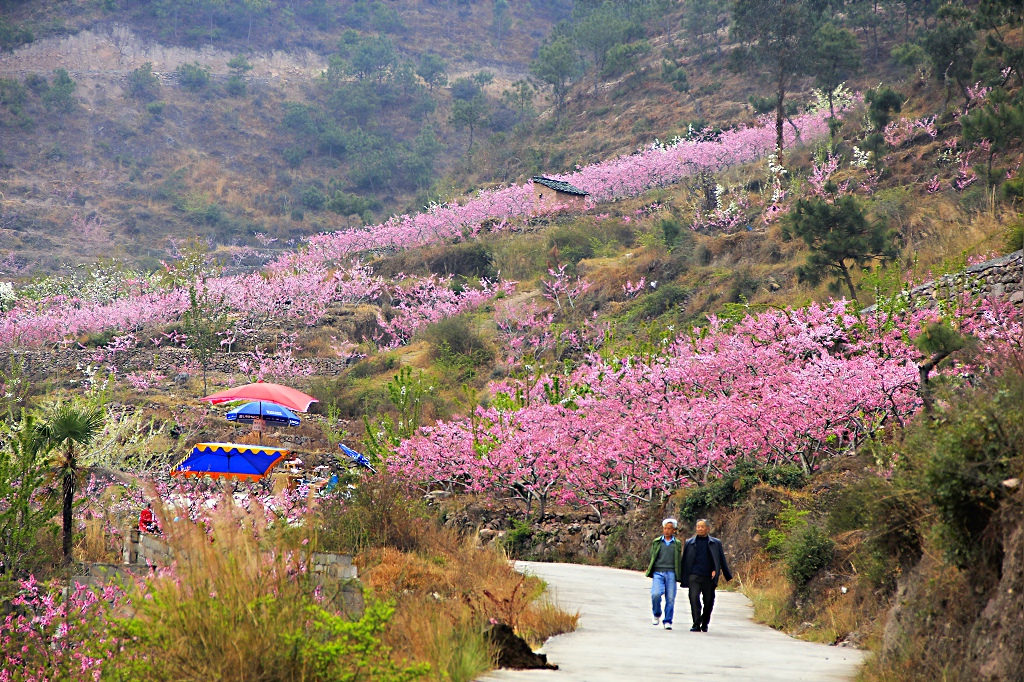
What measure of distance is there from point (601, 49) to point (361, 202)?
2609cm

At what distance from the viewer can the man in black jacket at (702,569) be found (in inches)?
471

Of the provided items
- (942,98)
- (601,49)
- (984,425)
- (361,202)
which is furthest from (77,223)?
(984,425)

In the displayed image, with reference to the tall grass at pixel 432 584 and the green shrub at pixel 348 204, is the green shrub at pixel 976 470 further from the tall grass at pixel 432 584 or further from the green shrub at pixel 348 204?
the green shrub at pixel 348 204

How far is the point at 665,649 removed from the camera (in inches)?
390

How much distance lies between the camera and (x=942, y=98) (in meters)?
42.6

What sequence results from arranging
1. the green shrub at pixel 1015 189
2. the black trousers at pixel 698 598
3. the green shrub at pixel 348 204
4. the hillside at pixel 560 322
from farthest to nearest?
1. the green shrub at pixel 348 204
2. the green shrub at pixel 1015 189
3. the black trousers at pixel 698 598
4. the hillside at pixel 560 322

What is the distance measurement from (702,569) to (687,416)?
6.99 meters

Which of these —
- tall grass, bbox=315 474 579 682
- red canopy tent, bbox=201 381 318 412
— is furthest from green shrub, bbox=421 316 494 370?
tall grass, bbox=315 474 579 682

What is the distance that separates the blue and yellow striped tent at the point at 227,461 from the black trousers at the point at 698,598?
1112 centimetres

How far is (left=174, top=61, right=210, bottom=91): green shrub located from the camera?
365 ft

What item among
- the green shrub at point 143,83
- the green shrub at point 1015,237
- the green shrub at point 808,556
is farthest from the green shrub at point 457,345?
the green shrub at point 143,83

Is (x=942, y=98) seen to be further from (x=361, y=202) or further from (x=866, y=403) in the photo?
(x=361, y=202)

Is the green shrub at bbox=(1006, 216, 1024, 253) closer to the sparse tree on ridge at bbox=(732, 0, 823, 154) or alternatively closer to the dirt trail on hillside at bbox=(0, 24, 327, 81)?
the sparse tree on ridge at bbox=(732, 0, 823, 154)

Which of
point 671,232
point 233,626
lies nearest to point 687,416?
point 233,626
